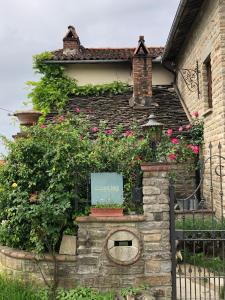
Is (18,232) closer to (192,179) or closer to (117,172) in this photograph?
(117,172)

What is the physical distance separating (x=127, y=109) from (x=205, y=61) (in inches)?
134

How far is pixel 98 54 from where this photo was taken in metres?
13.6

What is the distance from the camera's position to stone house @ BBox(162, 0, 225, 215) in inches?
283

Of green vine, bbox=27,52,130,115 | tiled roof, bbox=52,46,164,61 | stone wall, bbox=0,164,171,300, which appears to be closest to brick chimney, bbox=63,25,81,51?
tiled roof, bbox=52,46,164,61

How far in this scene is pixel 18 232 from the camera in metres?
5.66

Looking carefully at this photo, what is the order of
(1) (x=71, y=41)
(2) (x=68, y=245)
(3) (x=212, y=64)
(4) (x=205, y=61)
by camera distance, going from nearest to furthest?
(2) (x=68, y=245), (3) (x=212, y=64), (4) (x=205, y=61), (1) (x=71, y=41)

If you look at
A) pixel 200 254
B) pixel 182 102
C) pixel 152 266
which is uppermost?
pixel 182 102

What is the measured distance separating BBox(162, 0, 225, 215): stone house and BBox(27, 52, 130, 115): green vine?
2.15m

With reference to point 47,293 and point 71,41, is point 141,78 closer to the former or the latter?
point 71,41

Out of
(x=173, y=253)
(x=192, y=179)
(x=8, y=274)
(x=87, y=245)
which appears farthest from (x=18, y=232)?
(x=192, y=179)

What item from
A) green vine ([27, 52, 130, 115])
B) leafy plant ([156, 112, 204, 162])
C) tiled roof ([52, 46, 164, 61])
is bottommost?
leafy plant ([156, 112, 204, 162])

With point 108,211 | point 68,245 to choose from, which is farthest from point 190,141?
point 68,245

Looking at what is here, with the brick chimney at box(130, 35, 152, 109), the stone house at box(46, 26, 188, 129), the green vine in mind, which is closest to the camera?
the stone house at box(46, 26, 188, 129)

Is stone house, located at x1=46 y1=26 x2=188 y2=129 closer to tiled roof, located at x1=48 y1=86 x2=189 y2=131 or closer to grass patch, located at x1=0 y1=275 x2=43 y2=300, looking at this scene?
tiled roof, located at x1=48 y1=86 x2=189 y2=131
